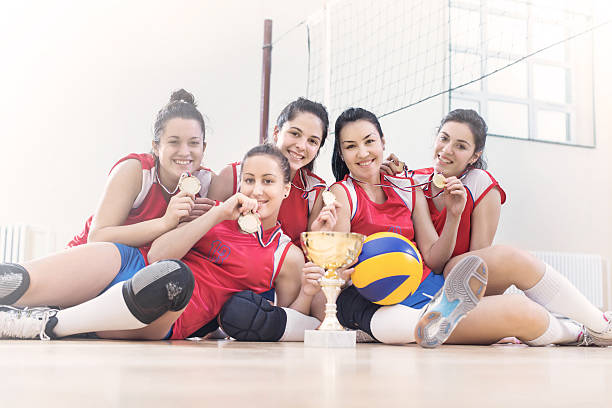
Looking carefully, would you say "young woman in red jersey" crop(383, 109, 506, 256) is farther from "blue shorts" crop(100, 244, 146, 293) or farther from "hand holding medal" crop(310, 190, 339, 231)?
"blue shorts" crop(100, 244, 146, 293)

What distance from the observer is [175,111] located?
186 centimetres

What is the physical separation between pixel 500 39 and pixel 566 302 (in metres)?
3.65

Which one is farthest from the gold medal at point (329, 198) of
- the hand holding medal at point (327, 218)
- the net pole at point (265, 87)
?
the net pole at point (265, 87)

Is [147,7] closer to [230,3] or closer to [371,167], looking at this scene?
[230,3]

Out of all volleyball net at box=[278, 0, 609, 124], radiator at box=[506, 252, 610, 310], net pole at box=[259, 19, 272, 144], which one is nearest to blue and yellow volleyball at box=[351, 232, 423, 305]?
net pole at box=[259, 19, 272, 144]

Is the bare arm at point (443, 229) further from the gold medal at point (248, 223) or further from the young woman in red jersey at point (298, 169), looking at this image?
the gold medal at point (248, 223)

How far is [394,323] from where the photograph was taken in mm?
1468

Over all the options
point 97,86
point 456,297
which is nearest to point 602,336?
point 456,297

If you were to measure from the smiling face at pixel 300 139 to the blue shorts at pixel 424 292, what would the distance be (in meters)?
0.56

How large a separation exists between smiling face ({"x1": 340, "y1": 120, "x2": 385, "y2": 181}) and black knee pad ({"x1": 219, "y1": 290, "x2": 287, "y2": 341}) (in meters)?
0.54

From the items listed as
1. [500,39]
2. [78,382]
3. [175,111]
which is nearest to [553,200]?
[500,39]

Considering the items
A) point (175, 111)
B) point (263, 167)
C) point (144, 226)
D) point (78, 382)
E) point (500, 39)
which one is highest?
point (500, 39)

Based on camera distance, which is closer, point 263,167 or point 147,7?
point 263,167

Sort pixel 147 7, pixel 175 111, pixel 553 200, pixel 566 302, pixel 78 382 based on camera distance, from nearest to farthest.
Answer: pixel 78 382, pixel 566 302, pixel 175 111, pixel 147 7, pixel 553 200
